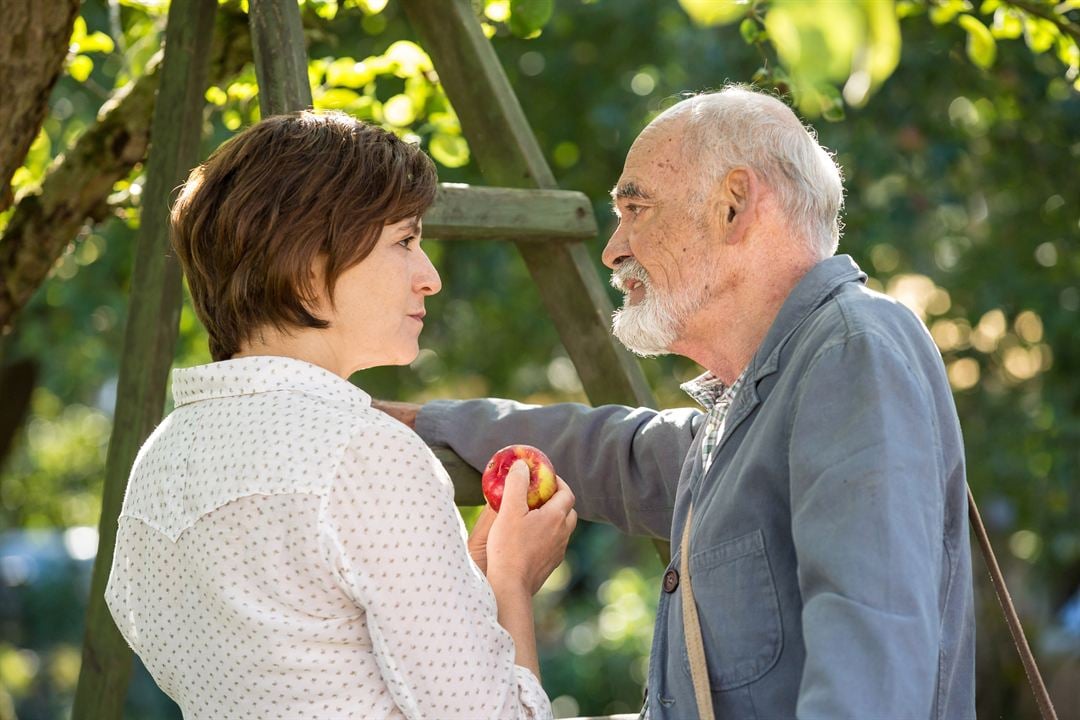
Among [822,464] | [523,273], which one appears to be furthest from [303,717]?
[523,273]

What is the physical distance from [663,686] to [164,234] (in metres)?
1.41

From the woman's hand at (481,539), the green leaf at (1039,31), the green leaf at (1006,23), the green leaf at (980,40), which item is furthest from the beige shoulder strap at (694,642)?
the green leaf at (1006,23)

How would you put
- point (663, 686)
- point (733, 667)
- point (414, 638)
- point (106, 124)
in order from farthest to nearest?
point (106, 124), point (663, 686), point (733, 667), point (414, 638)

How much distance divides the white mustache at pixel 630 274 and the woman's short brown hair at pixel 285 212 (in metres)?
0.56

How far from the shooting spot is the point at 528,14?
2840mm

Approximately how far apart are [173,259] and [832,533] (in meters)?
1.59

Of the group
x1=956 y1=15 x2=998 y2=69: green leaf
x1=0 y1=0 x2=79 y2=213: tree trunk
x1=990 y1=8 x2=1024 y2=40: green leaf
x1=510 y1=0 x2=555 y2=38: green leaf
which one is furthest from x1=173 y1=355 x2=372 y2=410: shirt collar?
x1=990 y1=8 x2=1024 y2=40: green leaf

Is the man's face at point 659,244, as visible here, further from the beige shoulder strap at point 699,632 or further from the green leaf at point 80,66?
the green leaf at point 80,66

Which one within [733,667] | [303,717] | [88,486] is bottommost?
[88,486]

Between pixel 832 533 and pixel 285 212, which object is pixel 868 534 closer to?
pixel 832 533

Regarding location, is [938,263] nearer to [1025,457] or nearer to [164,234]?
[1025,457]

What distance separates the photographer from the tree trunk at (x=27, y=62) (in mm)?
2512

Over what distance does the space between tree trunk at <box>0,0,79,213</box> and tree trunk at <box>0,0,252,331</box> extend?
391 millimetres

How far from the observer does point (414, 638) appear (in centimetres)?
154
